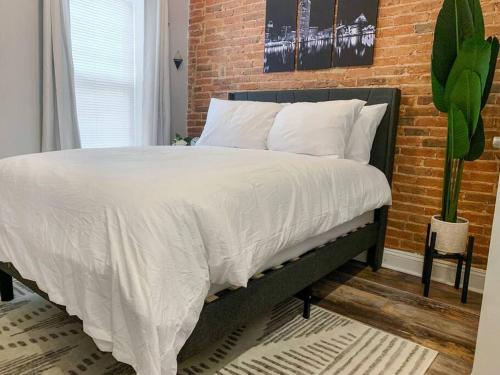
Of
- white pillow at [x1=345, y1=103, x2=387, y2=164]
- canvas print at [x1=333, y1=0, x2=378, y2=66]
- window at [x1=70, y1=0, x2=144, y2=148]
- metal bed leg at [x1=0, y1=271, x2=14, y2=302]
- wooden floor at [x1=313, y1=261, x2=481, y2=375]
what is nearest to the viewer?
wooden floor at [x1=313, y1=261, x2=481, y2=375]

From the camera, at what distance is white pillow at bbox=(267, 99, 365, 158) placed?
7.72 ft

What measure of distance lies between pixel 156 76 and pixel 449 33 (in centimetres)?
265

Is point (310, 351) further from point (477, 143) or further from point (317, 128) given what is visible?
point (477, 143)

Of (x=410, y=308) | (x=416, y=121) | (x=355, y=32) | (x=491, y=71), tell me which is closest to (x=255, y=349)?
(x=410, y=308)

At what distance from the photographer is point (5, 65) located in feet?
9.14

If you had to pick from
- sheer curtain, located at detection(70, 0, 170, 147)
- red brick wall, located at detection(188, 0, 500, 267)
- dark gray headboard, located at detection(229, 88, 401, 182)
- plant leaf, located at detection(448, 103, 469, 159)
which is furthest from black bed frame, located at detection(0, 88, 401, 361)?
sheer curtain, located at detection(70, 0, 170, 147)

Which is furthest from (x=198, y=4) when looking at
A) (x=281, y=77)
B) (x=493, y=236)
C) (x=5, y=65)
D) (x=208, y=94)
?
(x=493, y=236)

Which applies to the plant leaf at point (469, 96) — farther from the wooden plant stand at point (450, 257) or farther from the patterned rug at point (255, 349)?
the patterned rug at point (255, 349)

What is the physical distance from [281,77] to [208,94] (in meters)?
0.97

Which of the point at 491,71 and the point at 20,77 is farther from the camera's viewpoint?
the point at 20,77

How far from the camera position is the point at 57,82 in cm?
297

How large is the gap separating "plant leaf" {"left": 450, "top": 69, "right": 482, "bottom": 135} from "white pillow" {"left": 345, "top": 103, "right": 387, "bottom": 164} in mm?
523

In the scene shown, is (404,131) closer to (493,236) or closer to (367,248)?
(367,248)

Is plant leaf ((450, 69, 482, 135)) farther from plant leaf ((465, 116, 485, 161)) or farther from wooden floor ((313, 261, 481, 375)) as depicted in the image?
wooden floor ((313, 261, 481, 375))
